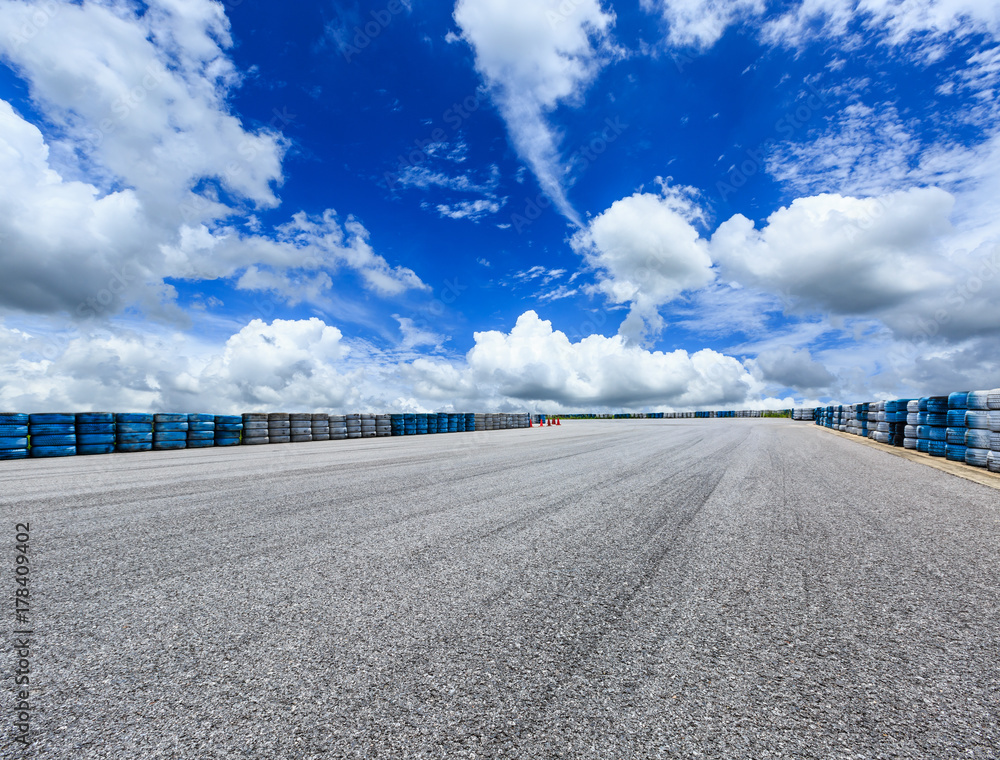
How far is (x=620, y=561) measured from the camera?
335 centimetres

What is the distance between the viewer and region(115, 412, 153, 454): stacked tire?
14203mm

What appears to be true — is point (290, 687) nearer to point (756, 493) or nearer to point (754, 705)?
point (754, 705)

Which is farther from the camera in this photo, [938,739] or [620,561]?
[620,561]

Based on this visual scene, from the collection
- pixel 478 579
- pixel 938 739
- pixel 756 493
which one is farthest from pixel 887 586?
pixel 756 493

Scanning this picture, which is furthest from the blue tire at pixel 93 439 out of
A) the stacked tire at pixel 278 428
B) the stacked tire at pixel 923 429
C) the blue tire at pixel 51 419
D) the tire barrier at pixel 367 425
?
the stacked tire at pixel 923 429

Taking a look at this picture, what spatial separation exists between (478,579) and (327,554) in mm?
1323

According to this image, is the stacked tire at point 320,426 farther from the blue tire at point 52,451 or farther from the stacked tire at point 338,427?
the blue tire at point 52,451

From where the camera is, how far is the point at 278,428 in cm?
1917

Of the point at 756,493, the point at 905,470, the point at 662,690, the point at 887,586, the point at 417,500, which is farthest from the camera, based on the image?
Answer: the point at 905,470

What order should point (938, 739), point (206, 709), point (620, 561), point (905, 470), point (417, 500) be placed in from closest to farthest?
1. point (938, 739)
2. point (206, 709)
3. point (620, 561)
4. point (417, 500)
5. point (905, 470)

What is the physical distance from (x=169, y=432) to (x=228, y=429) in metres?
2.02

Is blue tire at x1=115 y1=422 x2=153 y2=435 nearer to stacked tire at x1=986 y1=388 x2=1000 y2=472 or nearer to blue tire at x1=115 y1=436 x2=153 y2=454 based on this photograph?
blue tire at x1=115 y1=436 x2=153 y2=454

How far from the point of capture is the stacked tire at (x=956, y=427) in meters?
10.0

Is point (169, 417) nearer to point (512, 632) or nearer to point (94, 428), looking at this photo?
point (94, 428)
